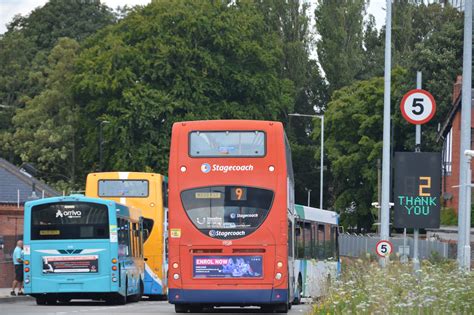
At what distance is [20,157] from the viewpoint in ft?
297

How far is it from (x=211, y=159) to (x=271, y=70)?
4869cm

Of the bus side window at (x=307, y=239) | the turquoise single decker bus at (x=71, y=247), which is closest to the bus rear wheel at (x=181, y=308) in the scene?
the turquoise single decker bus at (x=71, y=247)

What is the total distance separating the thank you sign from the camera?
24.9m

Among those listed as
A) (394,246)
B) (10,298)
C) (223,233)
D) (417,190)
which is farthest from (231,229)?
(394,246)

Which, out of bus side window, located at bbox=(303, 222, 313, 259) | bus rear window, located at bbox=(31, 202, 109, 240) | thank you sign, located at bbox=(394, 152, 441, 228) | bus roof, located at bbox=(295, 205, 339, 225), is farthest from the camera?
bus side window, located at bbox=(303, 222, 313, 259)

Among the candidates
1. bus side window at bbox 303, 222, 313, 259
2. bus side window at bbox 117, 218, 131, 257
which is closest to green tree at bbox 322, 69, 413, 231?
bus side window at bbox 303, 222, 313, 259

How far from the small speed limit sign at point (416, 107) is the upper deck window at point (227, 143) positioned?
401 cm

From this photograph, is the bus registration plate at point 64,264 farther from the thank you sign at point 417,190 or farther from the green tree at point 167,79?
the green tree at point 167,79

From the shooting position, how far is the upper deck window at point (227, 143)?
2691 centimetres

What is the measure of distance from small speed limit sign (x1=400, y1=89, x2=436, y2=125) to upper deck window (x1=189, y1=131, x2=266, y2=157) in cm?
401

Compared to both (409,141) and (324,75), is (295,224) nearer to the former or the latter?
(409,141)

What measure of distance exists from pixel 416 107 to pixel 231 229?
18.1 feet

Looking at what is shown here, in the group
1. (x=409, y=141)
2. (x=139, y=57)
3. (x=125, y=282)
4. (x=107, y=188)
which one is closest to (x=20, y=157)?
(x=139, y=57)

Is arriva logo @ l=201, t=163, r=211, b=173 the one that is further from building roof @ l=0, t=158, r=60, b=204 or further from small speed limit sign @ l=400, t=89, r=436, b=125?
building roof @ l=0, t=158, r=60, b=204
